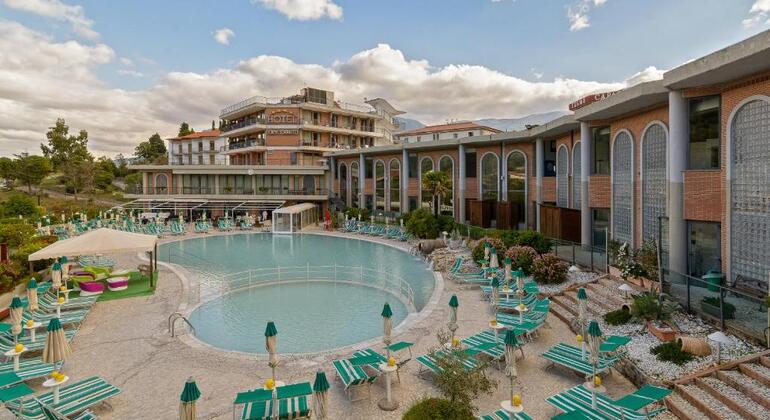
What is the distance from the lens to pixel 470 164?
32.1 m

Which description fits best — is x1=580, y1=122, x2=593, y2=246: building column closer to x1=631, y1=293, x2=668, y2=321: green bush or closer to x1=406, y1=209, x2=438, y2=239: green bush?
x1=631, y1=293, x2=668, y2=321: green bush

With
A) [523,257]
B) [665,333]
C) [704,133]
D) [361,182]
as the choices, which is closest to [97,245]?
[523,257]

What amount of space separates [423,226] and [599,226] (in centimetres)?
1116

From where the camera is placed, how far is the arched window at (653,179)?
47.8 ft

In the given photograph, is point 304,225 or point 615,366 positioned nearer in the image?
point 615,366

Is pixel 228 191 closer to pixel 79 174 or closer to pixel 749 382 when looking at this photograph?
pixel 79 174

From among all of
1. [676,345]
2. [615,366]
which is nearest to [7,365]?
[615,366]

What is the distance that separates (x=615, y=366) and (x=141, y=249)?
1607 cm

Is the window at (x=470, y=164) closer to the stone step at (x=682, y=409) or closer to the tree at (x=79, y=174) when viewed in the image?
the stone step at (x=682, y=409)

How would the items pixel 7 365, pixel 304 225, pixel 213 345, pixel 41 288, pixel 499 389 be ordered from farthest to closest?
pixel 304 225 < pixel 41 288 < pixel 213 345 < pixel 7 365 < pixel 499 389

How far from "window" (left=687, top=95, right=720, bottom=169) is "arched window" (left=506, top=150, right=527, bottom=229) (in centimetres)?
1564

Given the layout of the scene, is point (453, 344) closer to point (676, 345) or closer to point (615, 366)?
point (615, 366)

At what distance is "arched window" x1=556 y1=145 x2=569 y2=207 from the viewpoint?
2362cm

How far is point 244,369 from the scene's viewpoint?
29.1 feet
